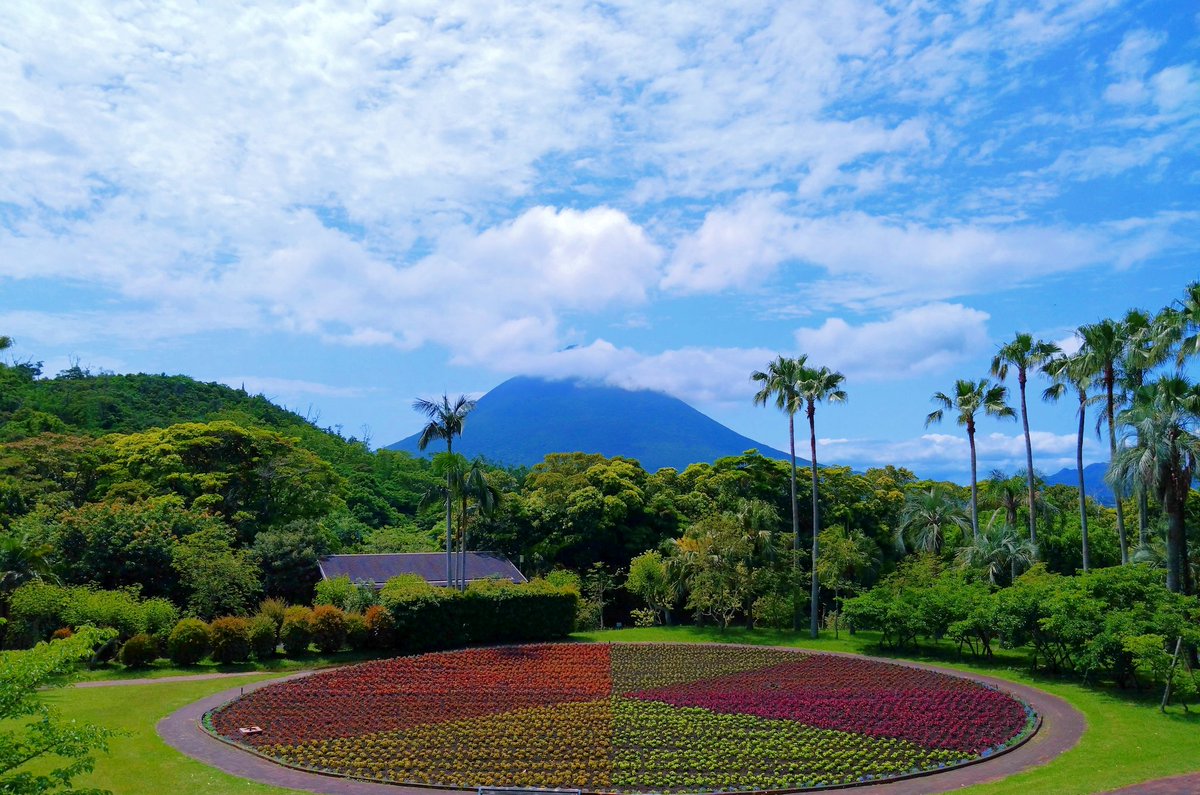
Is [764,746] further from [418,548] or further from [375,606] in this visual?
[418,548]

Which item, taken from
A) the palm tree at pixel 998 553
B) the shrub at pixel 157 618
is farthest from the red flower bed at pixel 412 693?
the palm tree at pixel 998 553

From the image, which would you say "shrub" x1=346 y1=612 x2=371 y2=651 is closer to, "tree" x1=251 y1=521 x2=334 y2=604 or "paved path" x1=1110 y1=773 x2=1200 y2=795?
"tree" x1=251 y1=521 x2=334 y2=604

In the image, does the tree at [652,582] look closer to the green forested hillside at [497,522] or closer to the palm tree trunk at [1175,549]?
the green forested hillside at [497,522]

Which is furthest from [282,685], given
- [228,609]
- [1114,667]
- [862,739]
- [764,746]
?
[1114,667]

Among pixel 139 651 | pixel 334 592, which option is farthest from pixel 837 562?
pixel 139 651

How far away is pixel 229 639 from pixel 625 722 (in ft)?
57.3

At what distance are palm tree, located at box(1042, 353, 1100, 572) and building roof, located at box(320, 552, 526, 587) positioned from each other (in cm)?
2799

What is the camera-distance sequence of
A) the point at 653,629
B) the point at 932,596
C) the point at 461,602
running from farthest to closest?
1. the point at 653,629
2. the point at 461,602
3. the point at 932,596

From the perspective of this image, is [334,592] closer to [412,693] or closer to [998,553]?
[412,693]

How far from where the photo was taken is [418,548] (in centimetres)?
5384

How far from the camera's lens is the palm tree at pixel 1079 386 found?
35.8 metres

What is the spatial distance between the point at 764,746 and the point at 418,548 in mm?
36865

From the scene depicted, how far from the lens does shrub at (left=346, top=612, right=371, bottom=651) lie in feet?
114

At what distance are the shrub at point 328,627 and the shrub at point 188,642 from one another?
3.85 m
